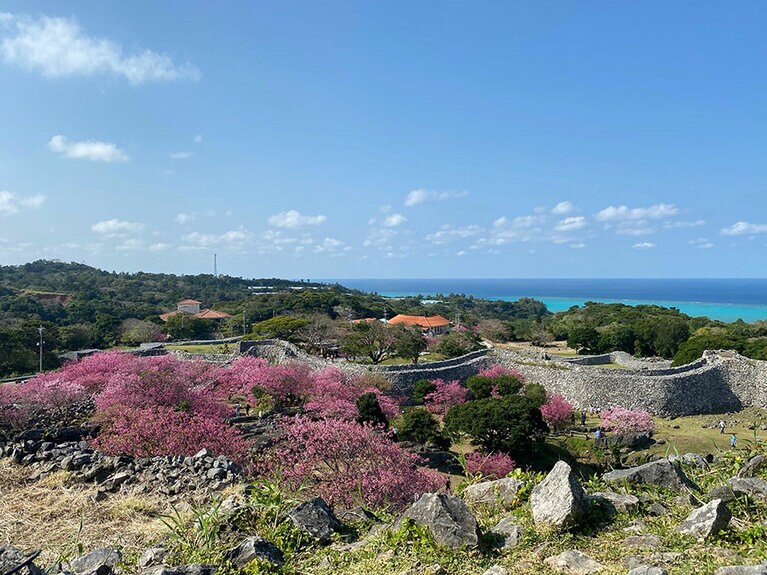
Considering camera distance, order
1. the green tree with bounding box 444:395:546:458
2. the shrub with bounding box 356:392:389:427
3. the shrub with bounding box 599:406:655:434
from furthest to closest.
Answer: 1. the shrub with bounding box 599:406:655:434
2. the shrub with bounding box 356:392:389:427
3. the green tree with bounding box 444:395:546:458

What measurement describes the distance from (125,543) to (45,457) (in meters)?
5.11

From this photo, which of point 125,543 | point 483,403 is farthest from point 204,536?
point 483,403

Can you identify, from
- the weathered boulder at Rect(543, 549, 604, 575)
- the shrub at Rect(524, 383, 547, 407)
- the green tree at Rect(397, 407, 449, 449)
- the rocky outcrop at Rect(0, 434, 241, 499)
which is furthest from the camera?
the shrub at Rect(524, 383, 547, 407)

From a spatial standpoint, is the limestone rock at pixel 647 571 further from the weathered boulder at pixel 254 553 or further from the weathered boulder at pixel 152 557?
the weathered boulder at pixel 152 557

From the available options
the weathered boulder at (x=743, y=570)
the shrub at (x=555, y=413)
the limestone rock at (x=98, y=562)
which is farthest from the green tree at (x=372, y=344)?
the weathered boulder at (x=743, y=570)

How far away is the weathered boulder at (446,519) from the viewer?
387 centimetres

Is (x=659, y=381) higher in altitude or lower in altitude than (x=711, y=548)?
lower

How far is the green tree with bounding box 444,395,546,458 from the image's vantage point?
18.4m

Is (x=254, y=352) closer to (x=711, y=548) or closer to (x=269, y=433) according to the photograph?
(x=269, y=433)

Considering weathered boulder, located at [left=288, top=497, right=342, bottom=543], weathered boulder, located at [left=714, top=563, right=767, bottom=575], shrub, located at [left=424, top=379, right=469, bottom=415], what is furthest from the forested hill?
weathered boulder, located at [left=714, top=563, right=767, bottom=575]

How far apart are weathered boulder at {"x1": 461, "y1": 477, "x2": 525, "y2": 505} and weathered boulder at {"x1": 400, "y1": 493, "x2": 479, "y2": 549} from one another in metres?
0.92

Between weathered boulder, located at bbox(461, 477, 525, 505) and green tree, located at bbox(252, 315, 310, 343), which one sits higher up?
weathered boulder, located at bbox(461, 477, 525, 505)

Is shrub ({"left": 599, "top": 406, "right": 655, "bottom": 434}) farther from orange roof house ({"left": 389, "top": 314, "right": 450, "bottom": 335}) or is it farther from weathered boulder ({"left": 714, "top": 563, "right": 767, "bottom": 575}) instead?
orange roof house ({"left": 389, "top": 314, "right": 450, "bottom": 335})

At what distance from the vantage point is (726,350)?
31125 millimetres
